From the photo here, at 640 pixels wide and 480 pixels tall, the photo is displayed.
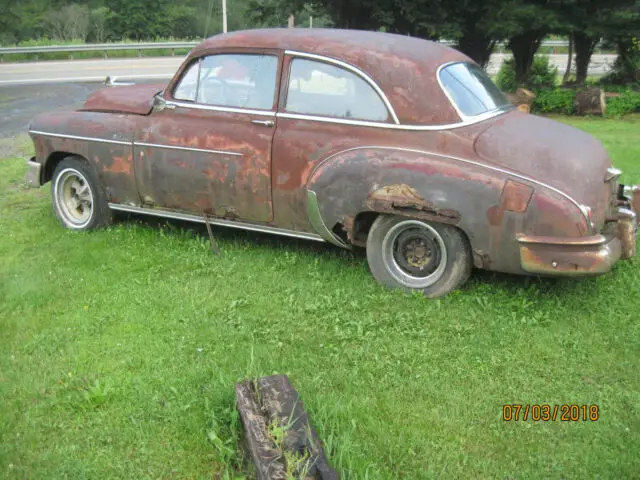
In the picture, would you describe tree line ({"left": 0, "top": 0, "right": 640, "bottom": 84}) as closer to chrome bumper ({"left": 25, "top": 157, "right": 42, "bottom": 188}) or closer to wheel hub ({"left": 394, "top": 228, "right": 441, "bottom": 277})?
chrome bumper ({"left": 25, "top": 157, "right": 42, "bottom": 188})

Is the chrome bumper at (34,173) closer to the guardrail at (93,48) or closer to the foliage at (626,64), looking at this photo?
the foliage at (626,64)

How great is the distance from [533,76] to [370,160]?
42.1 ft

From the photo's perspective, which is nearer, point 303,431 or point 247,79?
point 303,431

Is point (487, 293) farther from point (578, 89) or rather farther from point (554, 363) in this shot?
point (578, 89)

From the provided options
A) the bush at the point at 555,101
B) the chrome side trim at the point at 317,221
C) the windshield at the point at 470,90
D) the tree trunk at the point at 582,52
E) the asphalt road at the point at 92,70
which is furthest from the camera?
the asphalt road at the point at 92,70

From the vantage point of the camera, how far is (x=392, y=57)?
4.69 metres

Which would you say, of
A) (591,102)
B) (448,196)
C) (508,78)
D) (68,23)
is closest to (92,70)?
(508,78)

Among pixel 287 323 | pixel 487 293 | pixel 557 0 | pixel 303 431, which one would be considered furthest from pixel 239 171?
pixel 557 0

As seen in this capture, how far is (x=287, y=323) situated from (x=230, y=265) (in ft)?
3.58

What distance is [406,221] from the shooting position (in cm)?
449

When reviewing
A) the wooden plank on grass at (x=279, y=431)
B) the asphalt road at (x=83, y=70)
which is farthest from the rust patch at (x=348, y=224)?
the asphalt road at (x=83, y=70)

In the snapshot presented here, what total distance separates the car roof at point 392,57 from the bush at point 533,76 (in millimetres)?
11045

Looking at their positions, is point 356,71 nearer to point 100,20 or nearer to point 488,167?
point 488,167

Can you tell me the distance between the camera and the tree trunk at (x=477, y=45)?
50.5ft
